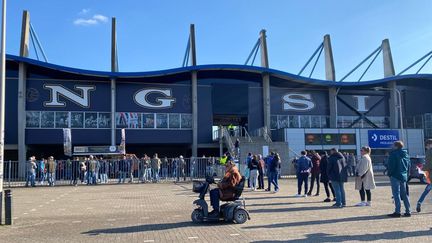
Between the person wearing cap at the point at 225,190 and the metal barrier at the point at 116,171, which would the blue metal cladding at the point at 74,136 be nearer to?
the metal barrier at the point at 116,171

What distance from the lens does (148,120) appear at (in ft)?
128

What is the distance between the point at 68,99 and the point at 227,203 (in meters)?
31.0

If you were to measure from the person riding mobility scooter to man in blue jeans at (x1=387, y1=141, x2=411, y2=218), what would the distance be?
3.48m

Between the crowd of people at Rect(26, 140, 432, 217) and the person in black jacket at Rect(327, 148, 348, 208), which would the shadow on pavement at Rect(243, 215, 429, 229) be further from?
the person in black jacket at Rect(327, 148, 348, 208)

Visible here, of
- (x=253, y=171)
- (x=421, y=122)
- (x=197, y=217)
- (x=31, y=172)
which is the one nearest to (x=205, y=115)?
(x=31, y=172)

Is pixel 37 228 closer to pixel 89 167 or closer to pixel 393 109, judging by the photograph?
pixel 89 167

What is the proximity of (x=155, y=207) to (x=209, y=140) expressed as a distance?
2754cm

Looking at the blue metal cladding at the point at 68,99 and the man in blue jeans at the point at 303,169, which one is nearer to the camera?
the man in blue jeans at the point at 303,169

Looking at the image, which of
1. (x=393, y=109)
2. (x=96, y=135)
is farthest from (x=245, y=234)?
(x=393, y=109)

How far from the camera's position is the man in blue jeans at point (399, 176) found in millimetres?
9961

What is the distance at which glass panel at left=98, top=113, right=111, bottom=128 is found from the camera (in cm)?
3819

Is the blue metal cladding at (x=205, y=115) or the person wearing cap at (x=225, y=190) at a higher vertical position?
the blue metal cladding at (x=205, y=115)

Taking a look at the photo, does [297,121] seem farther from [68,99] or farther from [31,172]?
[31,172]

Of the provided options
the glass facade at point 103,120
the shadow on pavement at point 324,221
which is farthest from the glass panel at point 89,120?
the shadow on pavement at point 324,221
